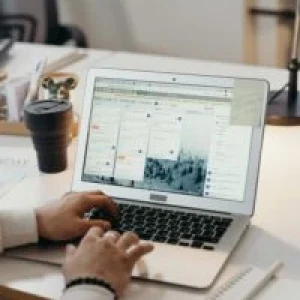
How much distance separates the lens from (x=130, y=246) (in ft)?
3.82

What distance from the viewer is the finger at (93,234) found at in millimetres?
1167

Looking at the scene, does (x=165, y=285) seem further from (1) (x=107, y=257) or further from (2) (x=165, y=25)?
(2) (x=165, y=25)

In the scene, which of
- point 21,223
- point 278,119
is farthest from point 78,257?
point 278,119

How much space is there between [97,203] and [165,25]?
90.8 inches

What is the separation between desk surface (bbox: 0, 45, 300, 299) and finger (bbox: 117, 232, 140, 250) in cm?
7

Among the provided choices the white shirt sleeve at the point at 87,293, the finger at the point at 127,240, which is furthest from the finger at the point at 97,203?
the white shirt sleeve at the point at 87,293

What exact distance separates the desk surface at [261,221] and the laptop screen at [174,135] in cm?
9

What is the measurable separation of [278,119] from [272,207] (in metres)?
0.41

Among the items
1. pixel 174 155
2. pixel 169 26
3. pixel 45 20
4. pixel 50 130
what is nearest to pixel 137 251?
pixel 174 155

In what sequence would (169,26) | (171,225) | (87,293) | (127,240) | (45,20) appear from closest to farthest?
(87,293) → (127,240) → (171,225) → (45,20) → (169,26)

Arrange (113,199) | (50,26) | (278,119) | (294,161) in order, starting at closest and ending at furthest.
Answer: (113,199) < (294,161) < (278,119) < (50,26)

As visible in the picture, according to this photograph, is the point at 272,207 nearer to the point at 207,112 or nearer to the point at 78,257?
the point at 207,112

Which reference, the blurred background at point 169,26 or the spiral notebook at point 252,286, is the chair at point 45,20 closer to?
the blurred background at point 169,26

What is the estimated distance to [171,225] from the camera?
1.27 meters
